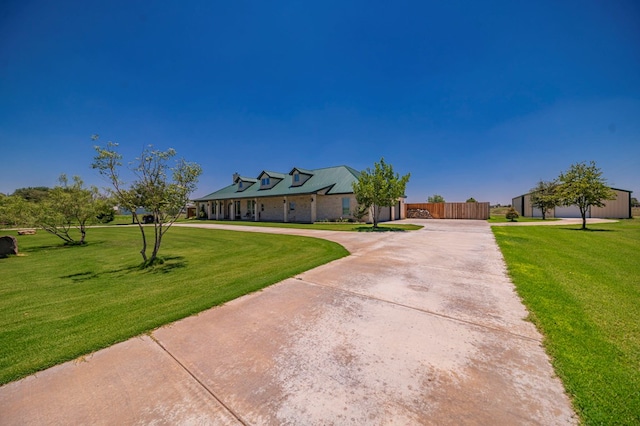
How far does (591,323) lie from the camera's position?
3.08 meters

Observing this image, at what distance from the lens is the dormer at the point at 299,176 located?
2667 centimetres

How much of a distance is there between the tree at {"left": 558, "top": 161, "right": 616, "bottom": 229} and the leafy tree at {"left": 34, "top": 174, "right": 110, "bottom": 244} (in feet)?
86.6

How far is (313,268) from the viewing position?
6098mm

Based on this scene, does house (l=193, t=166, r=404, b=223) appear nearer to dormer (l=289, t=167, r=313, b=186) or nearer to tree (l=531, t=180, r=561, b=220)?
dormer (l=289, t=167, r=313, b=186)

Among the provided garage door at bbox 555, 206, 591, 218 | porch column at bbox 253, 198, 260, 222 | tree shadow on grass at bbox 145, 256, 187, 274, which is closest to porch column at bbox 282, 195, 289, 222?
porch column at bbox 253, 198, 260, 222

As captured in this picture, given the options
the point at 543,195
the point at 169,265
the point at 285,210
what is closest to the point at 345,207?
the point at 285,210

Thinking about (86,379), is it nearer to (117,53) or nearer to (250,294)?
(250,294)

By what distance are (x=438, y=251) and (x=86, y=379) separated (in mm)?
8540

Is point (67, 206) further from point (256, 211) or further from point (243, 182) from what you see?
point (243, 182)

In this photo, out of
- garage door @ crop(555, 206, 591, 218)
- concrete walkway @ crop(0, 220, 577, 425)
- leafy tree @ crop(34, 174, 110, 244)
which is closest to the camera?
concrete walkway @ crop(0, 220, 577, 425)

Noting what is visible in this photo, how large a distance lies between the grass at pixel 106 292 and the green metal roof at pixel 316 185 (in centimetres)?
1487

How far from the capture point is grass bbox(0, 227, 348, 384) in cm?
290

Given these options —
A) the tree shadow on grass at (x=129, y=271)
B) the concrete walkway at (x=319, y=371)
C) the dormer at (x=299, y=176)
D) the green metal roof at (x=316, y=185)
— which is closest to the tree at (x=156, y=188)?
the tree shadow on grass at (x=129, y=271)

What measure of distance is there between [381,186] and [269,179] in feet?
56.7
